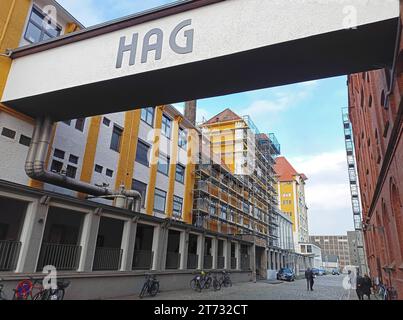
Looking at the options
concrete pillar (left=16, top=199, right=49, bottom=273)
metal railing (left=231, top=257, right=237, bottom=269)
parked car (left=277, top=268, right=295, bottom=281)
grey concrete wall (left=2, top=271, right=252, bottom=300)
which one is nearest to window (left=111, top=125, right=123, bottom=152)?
grey concrete wall (left=2, top=271, right=252, bottom=300)

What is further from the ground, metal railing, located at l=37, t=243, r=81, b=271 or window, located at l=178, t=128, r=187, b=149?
window, located at l=178, t=128, r=187, b=149

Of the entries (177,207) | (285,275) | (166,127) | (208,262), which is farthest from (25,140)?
(285,275)

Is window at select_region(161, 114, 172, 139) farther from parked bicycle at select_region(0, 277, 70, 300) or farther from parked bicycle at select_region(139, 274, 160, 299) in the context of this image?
parked bicycle at select_region(0, 277, 70, 300)

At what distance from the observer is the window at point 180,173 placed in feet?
87.5

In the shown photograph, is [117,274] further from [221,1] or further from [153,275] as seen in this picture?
[221,1]

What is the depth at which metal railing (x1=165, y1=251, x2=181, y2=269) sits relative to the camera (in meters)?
19.1

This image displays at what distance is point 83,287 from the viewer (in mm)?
12688

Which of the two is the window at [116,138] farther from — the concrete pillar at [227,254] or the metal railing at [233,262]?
the metal railing at [233,262]

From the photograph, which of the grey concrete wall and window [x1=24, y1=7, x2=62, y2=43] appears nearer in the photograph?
the grey concrete wall

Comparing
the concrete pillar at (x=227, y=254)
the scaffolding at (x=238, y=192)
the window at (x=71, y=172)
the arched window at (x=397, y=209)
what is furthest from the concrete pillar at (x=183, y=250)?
the arched window at (x=397, y=209)

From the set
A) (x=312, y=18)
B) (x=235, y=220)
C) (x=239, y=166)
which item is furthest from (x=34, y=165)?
(x=239, y=166)

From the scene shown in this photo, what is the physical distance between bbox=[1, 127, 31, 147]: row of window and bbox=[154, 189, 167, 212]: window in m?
10.6

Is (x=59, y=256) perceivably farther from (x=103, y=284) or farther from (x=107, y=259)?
(x=107, y=259)

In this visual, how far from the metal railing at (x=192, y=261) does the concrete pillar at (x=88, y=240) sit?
29.6ft
